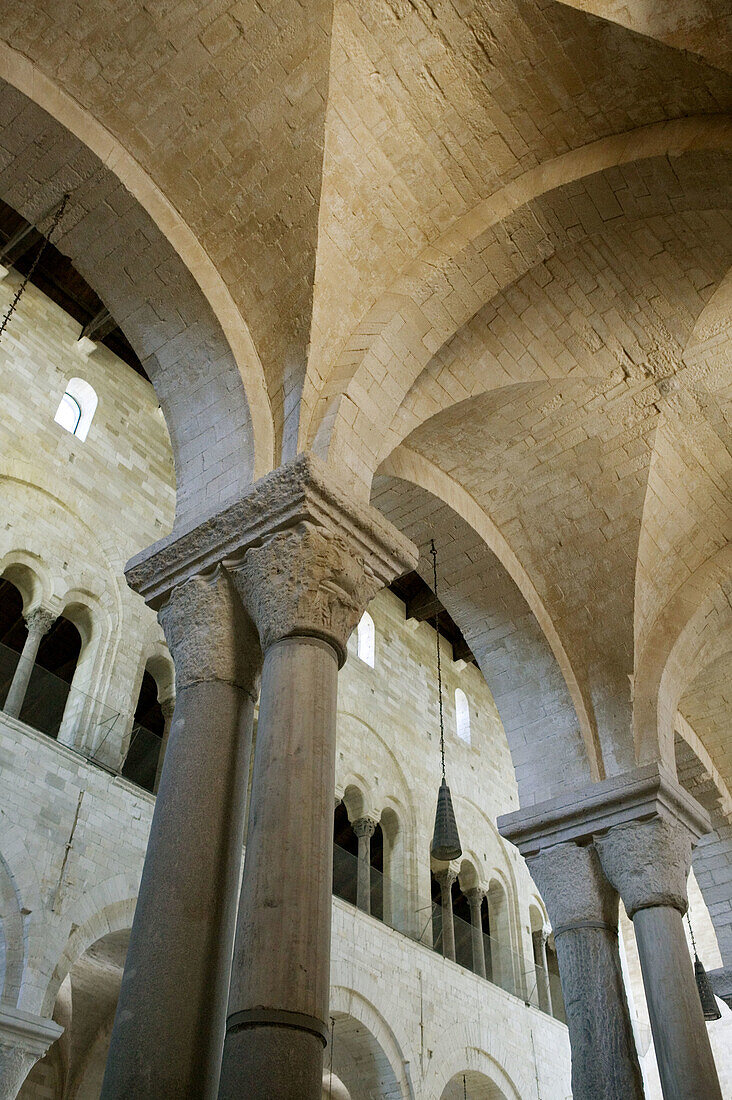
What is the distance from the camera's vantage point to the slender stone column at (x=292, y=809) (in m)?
3.12

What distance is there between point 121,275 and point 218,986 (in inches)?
148

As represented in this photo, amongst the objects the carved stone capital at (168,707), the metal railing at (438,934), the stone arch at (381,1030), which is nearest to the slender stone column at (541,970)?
the metal railing at (438,934)

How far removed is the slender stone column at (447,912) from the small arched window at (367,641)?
3.42m

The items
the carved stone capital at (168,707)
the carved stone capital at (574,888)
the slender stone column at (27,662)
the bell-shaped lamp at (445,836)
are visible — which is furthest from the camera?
the carved stone capital at (168,707)

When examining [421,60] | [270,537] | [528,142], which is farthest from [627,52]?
[270,537]

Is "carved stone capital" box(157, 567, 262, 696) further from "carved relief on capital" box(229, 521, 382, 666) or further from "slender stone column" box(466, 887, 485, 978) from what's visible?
"slender stone column" box(466, 887, 485, 978)

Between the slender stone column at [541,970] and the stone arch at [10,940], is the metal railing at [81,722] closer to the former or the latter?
the stone arch at [10,940]

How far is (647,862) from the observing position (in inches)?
260

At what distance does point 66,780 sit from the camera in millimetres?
9430

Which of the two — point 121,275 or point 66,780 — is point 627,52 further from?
point 66,780

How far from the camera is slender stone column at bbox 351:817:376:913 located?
12.6 m

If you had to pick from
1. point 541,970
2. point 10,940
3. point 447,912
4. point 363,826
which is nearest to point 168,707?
point 10,940

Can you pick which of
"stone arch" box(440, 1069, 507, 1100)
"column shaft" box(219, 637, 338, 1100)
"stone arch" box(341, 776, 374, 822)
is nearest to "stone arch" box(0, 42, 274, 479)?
"column shaft" box(219, 637, 338, 1100)

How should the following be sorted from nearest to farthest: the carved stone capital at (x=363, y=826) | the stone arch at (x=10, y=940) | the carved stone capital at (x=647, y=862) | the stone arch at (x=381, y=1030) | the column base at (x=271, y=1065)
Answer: the column base at (x=271, y=1065), the carved stone capital at (x=647, y=862), the stone arch at (x=10, y=940), the stone arch at (x=381, y=1030), the carved stone capital at (x=363, y=826)
